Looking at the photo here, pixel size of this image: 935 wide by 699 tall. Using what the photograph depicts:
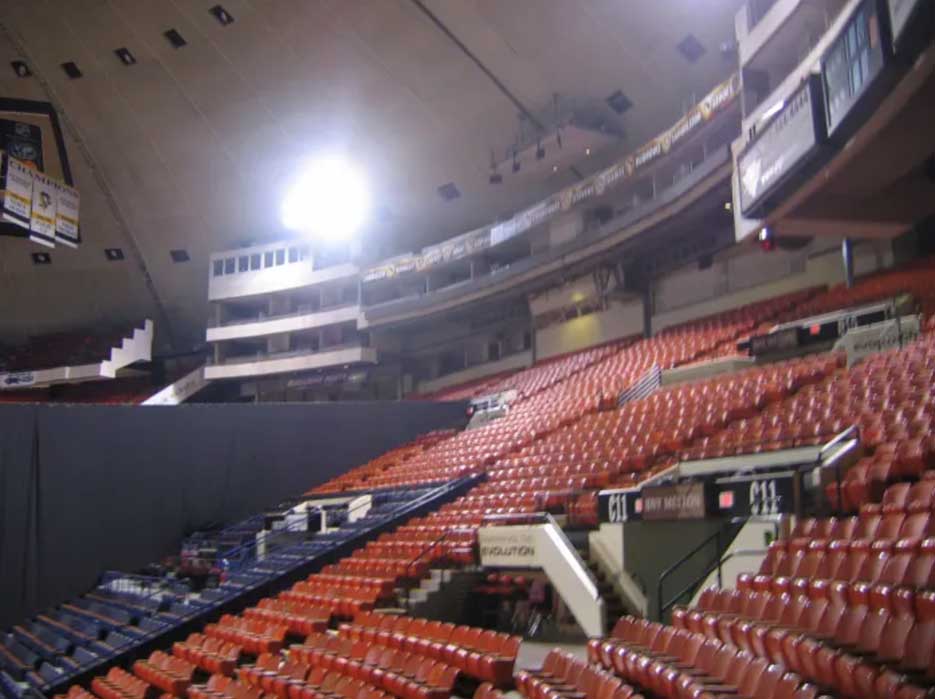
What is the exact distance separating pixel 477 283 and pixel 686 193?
7340mm

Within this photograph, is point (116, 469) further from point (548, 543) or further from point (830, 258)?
point (830, 258)

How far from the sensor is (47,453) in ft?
50.1

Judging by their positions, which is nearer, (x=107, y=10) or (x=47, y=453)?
(x=47, y=453)

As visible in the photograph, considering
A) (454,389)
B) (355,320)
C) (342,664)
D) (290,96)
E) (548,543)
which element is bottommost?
(342,664)

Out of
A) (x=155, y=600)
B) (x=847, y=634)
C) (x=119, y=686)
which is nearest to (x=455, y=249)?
(x=155, y=600)

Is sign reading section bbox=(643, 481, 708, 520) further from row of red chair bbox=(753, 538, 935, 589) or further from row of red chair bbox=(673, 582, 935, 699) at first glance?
row of red chair bbox=(673, 582, 935, 699)

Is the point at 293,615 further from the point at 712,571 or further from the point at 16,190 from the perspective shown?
the point at 16,190

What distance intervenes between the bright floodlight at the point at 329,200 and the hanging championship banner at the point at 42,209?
24.0ft

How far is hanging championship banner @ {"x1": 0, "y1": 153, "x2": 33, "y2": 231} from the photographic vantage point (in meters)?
17.1

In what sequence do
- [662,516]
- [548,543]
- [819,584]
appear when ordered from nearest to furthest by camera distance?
[819,584] < [662,516] < [548,543]

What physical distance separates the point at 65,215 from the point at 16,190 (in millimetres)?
1574

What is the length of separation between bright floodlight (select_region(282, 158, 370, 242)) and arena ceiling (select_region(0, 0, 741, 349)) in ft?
1.50

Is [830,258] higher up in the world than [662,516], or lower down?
higher up

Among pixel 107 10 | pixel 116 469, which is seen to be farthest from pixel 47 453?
pixel 107 10
